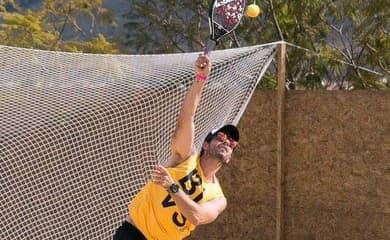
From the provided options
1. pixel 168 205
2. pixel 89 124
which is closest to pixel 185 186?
pixel 168 205

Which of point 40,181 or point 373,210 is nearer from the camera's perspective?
point 40,181

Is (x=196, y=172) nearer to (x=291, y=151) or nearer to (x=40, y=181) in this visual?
(x=40, y=181)

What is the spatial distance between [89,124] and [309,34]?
6762 millimetres

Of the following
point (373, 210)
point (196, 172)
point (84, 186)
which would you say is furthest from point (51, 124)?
point (373, 210)

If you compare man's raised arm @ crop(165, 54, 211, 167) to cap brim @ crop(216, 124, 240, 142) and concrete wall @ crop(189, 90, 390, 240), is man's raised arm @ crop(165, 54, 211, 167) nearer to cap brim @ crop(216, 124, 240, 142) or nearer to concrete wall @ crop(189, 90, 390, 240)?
cap brim @ crop(216, 124, 240, 142)

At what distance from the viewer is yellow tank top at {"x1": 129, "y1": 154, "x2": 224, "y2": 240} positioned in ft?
12.9

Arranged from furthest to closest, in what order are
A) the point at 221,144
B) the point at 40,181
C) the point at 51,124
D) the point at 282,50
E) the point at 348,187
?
1. the point at 348,187
2. the point at 282,50
3. the point at 40,181
4. the point at 51,124
5. the point at 221,144

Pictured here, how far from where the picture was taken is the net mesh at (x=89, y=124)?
5.64 meters

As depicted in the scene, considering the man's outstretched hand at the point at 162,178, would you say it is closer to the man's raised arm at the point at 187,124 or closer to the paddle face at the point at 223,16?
the man's raised arm at the point at 187,124

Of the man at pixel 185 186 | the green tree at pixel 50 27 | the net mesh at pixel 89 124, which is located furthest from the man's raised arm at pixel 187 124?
the green tree at pixel 50 27

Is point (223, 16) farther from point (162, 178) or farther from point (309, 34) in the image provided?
point (309, 34)

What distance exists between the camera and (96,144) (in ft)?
21.1

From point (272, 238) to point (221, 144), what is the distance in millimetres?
4081

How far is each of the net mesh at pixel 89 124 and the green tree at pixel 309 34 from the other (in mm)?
4961
